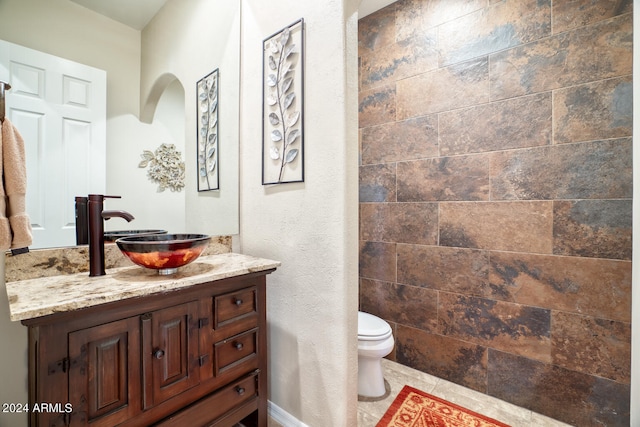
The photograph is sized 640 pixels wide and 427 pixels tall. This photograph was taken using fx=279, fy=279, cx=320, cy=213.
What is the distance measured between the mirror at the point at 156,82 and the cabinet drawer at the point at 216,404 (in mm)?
810

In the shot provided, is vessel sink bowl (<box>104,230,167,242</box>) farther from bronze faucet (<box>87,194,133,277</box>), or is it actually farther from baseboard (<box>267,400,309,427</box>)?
baseboard (<box>267,400,309,427</box>)

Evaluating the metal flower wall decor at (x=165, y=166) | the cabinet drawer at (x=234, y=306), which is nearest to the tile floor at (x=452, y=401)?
the cabinet drawer at (x=234, y=306)

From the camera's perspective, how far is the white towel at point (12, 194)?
0.83 meters

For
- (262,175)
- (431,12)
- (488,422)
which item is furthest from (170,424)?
(431,12)

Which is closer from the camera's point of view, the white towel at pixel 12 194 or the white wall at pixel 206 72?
the white towel at pixel 12 194

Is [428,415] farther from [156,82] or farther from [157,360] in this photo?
[156,82]

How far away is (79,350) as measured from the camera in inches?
33.1

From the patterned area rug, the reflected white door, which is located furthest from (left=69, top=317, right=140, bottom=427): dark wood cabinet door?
the patterned area rug

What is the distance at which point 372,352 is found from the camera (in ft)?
5.74

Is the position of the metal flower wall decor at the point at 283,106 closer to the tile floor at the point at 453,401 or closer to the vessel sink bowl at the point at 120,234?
the vessel sink bowl at the point at 120,234

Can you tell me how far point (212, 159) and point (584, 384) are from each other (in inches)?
99.0

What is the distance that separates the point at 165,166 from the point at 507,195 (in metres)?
2.08

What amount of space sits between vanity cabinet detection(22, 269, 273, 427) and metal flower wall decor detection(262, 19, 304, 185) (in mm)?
555

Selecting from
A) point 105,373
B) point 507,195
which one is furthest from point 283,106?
point 507,195
